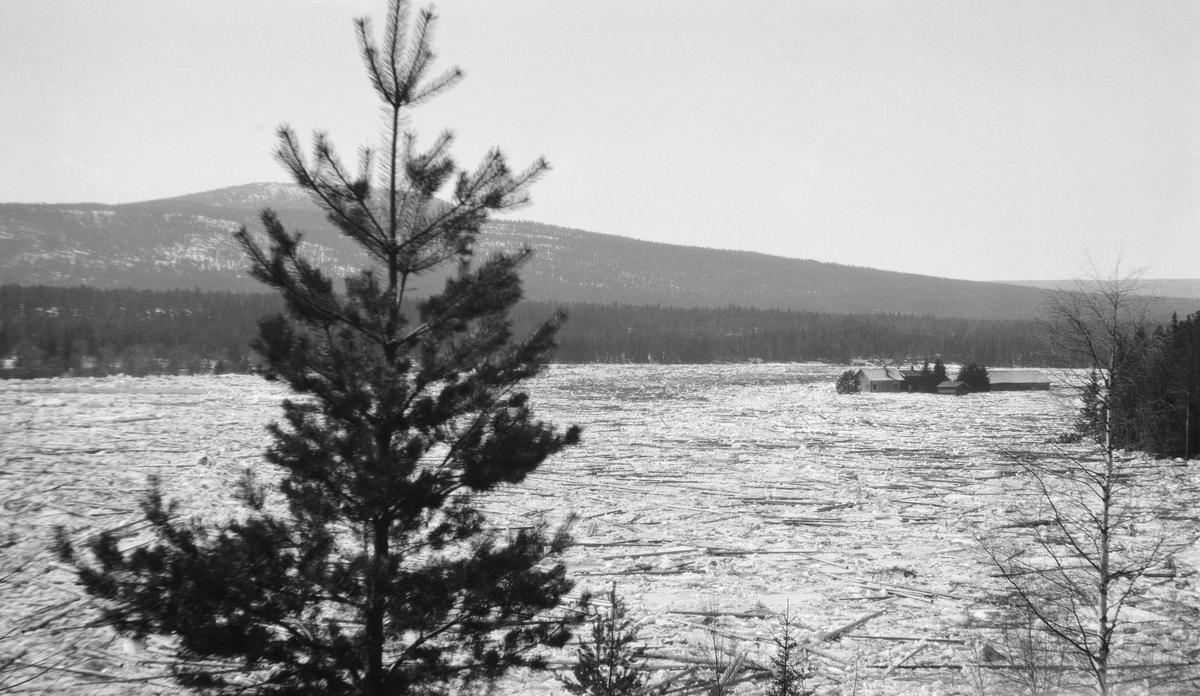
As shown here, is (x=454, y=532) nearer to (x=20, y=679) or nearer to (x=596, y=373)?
(x=20, y=679)

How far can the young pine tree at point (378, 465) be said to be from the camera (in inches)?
204

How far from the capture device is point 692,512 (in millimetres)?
17516

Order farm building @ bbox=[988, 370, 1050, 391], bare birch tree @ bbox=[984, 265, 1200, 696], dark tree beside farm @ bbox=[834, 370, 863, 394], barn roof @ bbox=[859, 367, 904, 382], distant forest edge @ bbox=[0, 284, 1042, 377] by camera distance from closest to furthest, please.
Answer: bare birch tree @ bbox=[984, 265, 1200, 696]
distant forest edge @ bbox=[0, 284, 1042, 377]
dark tree beside farm @ bbox=[834, 370, 863, 394]
farm building @ bbox=[988, 370, 1050, 391]
barn roof @ bbox=[859, 367, 904, 382]

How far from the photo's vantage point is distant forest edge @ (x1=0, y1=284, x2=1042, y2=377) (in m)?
31.0

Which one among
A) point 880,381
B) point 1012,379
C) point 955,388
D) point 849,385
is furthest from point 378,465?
point 1012,379

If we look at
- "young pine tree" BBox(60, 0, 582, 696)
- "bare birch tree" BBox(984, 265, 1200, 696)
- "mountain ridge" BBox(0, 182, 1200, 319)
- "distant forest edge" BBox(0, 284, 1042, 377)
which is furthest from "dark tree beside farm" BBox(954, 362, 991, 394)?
"young pine tree" BBox(60, 0, 582, 696)

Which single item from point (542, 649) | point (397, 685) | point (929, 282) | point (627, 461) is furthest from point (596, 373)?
point (929, 282)

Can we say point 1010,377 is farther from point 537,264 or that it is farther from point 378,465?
point 378,465

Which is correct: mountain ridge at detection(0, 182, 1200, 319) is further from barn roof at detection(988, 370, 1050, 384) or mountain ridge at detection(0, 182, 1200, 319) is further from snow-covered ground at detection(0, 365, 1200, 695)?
barn roof at detection(988, 370, 1050, 384)

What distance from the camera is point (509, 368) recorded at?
622cm

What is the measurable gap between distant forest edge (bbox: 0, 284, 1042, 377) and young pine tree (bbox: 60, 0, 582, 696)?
65 cm

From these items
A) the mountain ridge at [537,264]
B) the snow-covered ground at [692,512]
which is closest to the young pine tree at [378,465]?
the mountain ridge at [537,264]

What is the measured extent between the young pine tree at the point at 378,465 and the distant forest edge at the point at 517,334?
2.13ft

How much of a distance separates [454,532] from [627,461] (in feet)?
61.3
